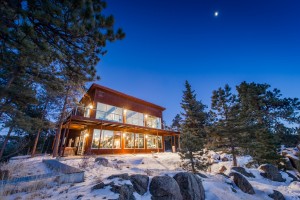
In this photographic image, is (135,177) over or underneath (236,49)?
underneath

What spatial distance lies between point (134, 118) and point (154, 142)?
4.68m

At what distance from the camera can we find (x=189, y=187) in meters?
4.47

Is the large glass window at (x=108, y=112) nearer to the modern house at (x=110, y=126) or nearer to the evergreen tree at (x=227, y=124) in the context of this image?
the modern house at (x=110, y=126)

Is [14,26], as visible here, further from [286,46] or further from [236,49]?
[286,46]

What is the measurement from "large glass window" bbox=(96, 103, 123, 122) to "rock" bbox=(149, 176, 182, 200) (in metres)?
10.5

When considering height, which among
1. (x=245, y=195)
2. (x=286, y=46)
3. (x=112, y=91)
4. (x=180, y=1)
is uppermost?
(x=286, y=46)

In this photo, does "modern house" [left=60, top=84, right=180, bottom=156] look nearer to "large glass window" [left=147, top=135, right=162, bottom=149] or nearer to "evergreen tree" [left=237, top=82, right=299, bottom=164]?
"large glass window" [left=147, top=135, right=162, bottom=149]

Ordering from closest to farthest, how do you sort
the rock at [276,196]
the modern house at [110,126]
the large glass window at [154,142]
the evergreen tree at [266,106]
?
the rock at [276,196] → the modern house at [110,126] → the evergreen tree at [266,106] → the large glass window at [154,142]

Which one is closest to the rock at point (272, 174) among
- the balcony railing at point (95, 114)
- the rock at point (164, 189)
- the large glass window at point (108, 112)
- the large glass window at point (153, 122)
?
the rock at point (164, 189)

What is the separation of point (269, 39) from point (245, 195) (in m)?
20.6

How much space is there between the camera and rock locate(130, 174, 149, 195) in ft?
13.1

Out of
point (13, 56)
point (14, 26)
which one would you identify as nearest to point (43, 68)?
point (13, 56)

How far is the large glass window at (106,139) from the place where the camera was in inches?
519

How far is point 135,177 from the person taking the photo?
439 centimetres
